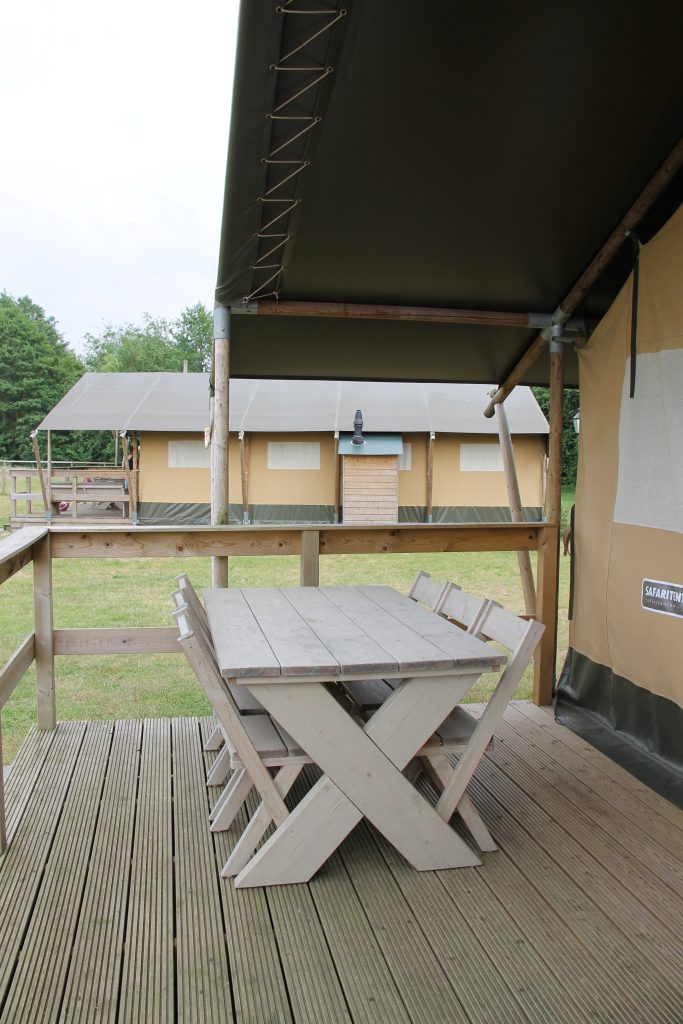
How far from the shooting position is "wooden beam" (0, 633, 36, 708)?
272cm

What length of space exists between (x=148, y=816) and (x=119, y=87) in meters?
64.6

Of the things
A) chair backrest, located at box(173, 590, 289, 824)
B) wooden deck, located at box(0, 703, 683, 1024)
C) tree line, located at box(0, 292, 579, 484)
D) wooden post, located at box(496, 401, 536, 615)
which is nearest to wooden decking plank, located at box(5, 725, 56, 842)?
wooden deck, located at box(0, 703, 683, 1024)

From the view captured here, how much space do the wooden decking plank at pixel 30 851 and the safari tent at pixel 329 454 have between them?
11844 mm

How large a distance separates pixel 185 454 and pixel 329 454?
9.75ft

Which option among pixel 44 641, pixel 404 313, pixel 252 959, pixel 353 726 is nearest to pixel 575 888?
pixel 353 726

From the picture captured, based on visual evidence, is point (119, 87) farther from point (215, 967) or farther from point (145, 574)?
point (215, 967)

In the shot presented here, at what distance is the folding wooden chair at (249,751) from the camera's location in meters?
2.20

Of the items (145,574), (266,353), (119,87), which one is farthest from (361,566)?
(119,87)

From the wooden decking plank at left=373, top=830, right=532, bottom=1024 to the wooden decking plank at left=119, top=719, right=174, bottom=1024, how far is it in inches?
26.4

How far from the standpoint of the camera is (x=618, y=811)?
287cm

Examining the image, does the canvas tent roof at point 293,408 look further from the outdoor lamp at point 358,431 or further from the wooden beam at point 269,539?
the wooden beam at point 269,539

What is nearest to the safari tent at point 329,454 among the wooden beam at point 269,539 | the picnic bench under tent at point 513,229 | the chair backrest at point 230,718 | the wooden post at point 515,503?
the wooden post at point 515,503

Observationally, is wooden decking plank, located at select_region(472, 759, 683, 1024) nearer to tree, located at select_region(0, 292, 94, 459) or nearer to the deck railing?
the deck railing

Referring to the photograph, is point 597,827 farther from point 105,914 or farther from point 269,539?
point 269,539
